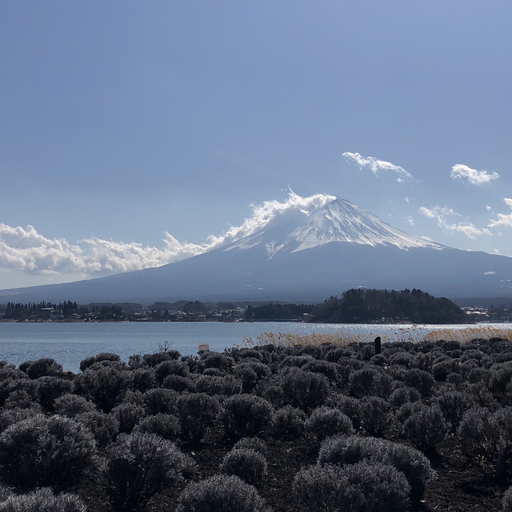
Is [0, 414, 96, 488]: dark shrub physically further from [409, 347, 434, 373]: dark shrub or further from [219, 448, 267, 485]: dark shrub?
[409, 347, 434, 373]: dark shrub

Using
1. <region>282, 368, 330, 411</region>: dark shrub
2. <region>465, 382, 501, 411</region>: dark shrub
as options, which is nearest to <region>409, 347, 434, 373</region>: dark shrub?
<region>465, 382, 501, 411</region>: dark shrub

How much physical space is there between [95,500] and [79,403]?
304cm

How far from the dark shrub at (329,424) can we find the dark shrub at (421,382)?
13.6 ft

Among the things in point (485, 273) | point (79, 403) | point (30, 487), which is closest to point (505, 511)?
point (30, 487)

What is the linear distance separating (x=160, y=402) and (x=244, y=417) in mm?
1675

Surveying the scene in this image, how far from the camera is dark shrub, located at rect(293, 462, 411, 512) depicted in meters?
3.69

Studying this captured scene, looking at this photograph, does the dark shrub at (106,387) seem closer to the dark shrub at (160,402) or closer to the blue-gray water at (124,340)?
the dark shrub at (160,402)

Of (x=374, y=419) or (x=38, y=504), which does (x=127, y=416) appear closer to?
(x=374, y=419)

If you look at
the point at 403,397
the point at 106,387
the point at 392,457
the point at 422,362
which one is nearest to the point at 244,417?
the point at 392,457

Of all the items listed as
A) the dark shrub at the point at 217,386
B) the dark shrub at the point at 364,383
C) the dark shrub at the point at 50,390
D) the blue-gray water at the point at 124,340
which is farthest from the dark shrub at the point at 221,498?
the blue-gray water at the point at 124,340

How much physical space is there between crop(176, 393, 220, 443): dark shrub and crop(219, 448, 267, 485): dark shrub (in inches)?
72.6

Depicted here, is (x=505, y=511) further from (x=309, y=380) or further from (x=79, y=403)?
(x=79, y=403)

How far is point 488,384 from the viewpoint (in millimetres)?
10586

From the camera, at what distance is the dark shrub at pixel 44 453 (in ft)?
16.4
